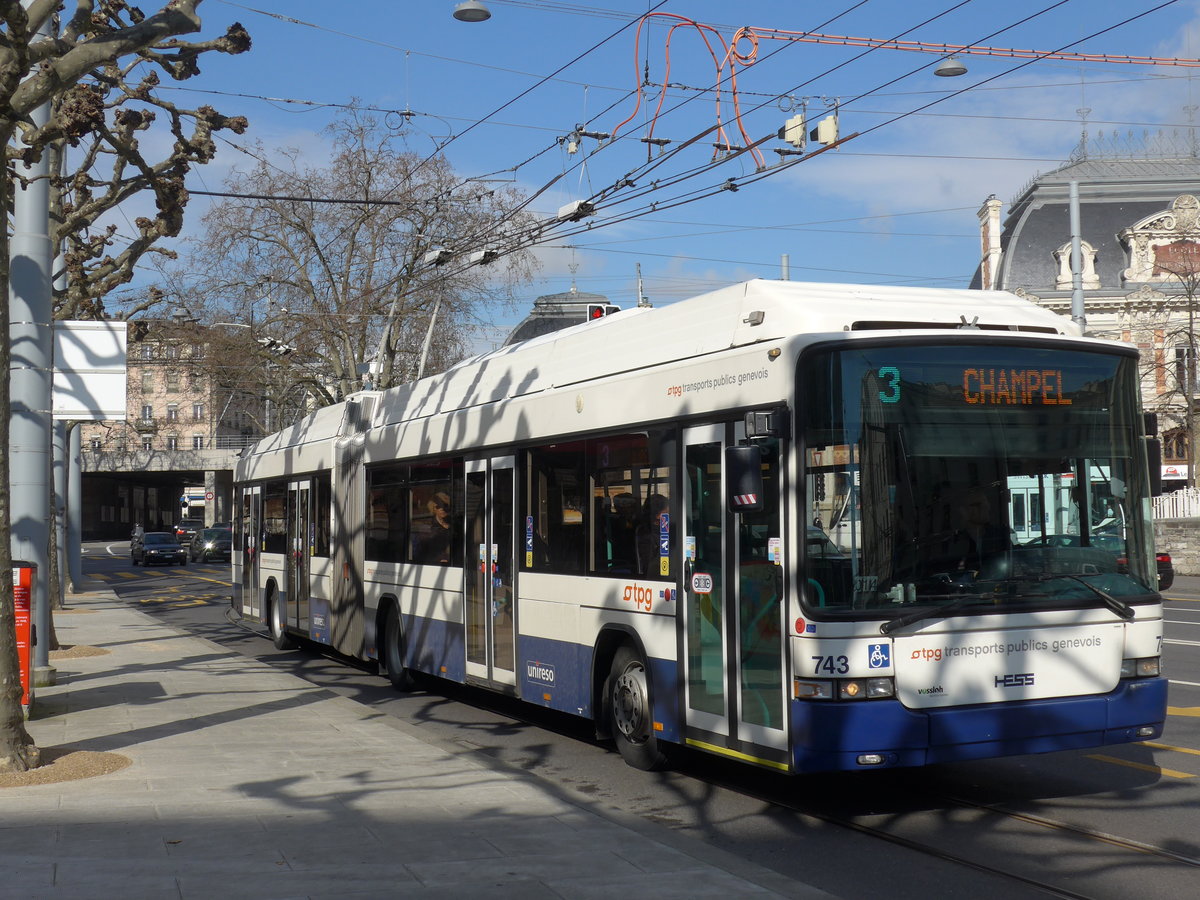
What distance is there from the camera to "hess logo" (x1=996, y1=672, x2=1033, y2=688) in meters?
7.88

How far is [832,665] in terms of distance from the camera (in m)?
7.54

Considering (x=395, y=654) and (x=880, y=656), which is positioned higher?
(x=880, y=656)

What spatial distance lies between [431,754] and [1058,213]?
5768 cm

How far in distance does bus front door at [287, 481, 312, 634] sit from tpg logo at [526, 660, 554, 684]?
776 cm

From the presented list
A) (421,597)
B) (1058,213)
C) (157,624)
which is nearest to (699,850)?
(421,597)

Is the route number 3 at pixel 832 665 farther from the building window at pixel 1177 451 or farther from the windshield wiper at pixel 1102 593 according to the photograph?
the building window at pixel 1177 451

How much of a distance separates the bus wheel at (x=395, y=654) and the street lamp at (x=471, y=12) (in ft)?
22.8

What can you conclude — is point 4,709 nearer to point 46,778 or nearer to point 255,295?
point 46,778

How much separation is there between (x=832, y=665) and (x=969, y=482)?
1.39 metres

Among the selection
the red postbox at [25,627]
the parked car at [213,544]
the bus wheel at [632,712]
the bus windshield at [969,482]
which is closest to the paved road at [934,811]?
the bus wheel at [632,712]

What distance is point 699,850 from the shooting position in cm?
743

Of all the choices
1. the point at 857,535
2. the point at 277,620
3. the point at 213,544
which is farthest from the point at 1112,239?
the point at 857,535

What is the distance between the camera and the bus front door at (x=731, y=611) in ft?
26.1

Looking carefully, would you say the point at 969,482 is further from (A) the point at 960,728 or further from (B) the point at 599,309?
(B) the point at 599,309
